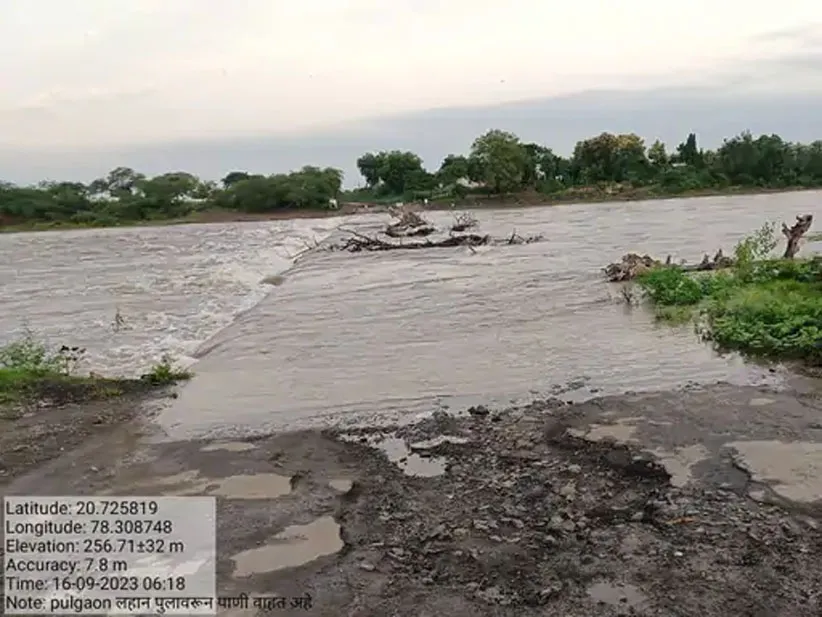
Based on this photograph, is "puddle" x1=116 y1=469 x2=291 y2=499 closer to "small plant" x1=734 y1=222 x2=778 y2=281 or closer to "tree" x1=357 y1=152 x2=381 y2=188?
"small plant" x1=734 y1=222 x2=778 y2=281

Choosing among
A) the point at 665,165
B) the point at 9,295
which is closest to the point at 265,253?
the point at 9,295

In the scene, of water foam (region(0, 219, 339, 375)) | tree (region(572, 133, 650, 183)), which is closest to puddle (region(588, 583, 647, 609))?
water foam (region(0, 219, 339, 375))

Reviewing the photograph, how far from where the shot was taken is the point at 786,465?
20.5 ft

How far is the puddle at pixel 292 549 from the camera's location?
5059 millimetres

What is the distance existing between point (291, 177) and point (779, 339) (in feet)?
239

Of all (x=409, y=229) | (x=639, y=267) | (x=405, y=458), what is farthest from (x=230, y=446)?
(x=409, y=229)

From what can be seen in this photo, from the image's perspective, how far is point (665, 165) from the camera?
7562 cm

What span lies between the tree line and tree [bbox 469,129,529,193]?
0.10 m

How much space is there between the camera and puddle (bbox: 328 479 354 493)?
6.34 m

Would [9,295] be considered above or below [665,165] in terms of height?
below

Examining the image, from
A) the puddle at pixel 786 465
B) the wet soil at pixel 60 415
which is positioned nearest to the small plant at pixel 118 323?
the wet soil at pixel 60 415

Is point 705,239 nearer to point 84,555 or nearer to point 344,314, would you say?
point 344,314

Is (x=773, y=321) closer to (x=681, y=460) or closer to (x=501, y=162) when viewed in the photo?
(x=681, y=460)

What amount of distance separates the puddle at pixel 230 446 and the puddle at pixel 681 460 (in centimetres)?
393
